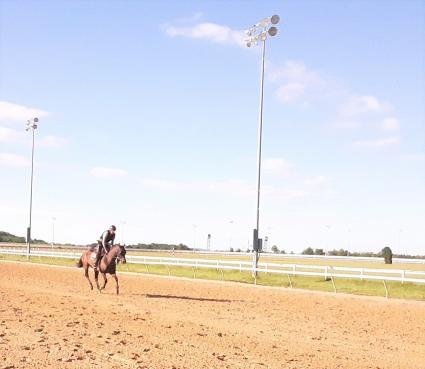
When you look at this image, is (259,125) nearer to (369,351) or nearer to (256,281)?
(256,281)

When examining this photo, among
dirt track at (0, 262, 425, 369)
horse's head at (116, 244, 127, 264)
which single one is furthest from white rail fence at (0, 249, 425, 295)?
horse's head at (116, 244, 127, 264)

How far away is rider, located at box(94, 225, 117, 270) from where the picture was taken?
2074cm

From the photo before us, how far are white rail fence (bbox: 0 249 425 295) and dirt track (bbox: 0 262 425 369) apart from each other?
16.9ft

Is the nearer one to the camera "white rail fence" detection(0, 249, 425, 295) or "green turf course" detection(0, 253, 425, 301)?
"green turf course" detection(0, 253, 425, 301)

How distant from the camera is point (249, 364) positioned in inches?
352

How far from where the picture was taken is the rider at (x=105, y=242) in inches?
816

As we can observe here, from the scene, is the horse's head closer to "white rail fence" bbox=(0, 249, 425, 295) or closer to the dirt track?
the dirt track

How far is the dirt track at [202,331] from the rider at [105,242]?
1.59 meters

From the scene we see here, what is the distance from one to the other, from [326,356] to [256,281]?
65.8ft

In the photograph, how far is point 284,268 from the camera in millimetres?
39656

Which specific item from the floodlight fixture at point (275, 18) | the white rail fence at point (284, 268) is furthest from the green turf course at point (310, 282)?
the floodlight fixture at point (275, 18)

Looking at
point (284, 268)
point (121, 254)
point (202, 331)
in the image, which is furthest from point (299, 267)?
point (202, 331)

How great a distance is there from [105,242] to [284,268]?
2099 cm

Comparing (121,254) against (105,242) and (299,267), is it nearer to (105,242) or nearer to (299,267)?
(105,242)
